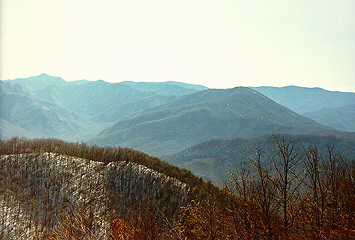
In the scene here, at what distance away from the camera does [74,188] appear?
106 ft

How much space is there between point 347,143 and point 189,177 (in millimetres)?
184850

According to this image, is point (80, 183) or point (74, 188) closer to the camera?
point (74, 188)

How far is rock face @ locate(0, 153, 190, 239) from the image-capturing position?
2706 cm

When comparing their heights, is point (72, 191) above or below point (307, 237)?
below

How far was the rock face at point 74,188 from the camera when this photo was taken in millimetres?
27062

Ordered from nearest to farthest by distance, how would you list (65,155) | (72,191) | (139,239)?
(139,239)
(72,191)
(65,155)

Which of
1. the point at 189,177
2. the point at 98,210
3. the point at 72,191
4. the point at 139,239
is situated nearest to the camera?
the point at 139,239

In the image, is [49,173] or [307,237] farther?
→ [49,173]

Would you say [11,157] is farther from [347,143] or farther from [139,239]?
[347,143]

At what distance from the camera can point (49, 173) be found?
33.8m

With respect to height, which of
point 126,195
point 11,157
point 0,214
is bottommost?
point 126,195

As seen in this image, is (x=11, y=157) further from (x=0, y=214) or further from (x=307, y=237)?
(x=307, y=237)

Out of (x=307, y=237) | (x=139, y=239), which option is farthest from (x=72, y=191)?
(x=307, y=237)

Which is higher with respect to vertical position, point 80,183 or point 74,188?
point 80,183
